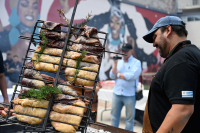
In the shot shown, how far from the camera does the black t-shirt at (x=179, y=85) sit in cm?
158

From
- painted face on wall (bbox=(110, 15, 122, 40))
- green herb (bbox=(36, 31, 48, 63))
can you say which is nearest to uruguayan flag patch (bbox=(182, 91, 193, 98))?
green herb (bbox=(36, 31, 48, 63))

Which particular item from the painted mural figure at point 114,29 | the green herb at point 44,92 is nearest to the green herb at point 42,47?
the green herb at point 44,92

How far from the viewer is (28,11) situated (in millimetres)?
8383

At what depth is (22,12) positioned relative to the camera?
323 inches

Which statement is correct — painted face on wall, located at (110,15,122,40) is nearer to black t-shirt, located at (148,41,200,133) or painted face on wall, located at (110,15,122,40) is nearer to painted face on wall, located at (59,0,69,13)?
painted face on wall, located at (59,0,69,13)

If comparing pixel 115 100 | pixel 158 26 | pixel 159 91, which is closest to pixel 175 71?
pixel 159 91

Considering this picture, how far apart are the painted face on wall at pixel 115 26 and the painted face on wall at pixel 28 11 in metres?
4.82

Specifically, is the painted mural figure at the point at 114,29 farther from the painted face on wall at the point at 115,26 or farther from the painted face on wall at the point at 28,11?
the painted face on wall at the point at 28,11

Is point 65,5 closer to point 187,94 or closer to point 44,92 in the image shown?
point 44,92

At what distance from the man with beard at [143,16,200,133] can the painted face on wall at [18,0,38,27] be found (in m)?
7.39

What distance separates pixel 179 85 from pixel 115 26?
420 inches

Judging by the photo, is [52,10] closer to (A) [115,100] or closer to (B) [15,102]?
(A) [115,100]

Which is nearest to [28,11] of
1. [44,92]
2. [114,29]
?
[114,29]

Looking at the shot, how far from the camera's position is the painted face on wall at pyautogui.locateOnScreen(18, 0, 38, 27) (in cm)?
816
